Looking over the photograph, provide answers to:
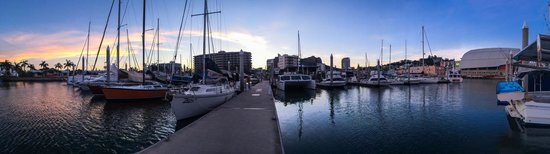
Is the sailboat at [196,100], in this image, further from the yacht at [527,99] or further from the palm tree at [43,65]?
the palm tree at [43,65]

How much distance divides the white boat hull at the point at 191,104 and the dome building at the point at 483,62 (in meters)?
129

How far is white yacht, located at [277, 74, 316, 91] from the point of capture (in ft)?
130

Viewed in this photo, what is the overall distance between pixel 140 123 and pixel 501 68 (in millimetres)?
139796

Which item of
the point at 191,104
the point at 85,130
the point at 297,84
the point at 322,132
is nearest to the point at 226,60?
the point at 297,84

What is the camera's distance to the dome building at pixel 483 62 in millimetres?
115581

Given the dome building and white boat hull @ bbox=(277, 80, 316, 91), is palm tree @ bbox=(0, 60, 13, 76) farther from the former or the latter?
the dome building

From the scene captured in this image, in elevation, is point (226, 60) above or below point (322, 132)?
above

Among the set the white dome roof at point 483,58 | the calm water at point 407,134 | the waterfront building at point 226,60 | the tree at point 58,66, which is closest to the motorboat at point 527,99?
the calm water at point 407,134

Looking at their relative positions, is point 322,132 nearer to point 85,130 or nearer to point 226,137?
point 226,137

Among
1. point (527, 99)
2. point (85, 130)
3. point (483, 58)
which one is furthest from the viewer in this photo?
point (483, 58)

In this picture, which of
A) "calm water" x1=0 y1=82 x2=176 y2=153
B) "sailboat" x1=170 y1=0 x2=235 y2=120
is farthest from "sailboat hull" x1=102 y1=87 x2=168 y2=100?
"sailboat" x1=170 y1=0 x2=235 y2=120

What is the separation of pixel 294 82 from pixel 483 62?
124889 millimetres

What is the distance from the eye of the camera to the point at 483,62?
126 m

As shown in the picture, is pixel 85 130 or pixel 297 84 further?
pixel 297 84
